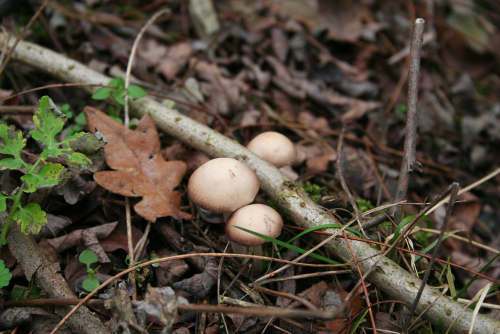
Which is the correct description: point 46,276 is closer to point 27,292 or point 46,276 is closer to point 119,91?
point 27,292

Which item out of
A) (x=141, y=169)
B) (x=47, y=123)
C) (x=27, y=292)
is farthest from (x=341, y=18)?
(x=27, y=292)

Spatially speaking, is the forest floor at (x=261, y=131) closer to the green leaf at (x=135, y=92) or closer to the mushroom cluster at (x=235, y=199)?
the green leaf at (x=135, y=92)

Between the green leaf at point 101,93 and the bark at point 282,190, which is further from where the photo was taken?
the green leaf at point 101,93

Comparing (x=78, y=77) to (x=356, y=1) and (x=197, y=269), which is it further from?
(x=356, y=1)

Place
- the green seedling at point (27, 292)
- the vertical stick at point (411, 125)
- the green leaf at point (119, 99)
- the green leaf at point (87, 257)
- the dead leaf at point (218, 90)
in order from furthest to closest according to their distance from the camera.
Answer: the dead leaf at point (218, 90), the green leaf at point (119, 99), the vertical stick at point (411, 125), the green leaf at point (87, 257), the green seedling at point (27, 292)

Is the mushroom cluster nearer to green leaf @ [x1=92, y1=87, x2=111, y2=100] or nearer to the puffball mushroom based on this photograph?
the puffball mushroom

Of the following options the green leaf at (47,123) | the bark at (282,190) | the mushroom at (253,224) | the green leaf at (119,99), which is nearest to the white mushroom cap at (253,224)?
the mushroom at (253,224)
